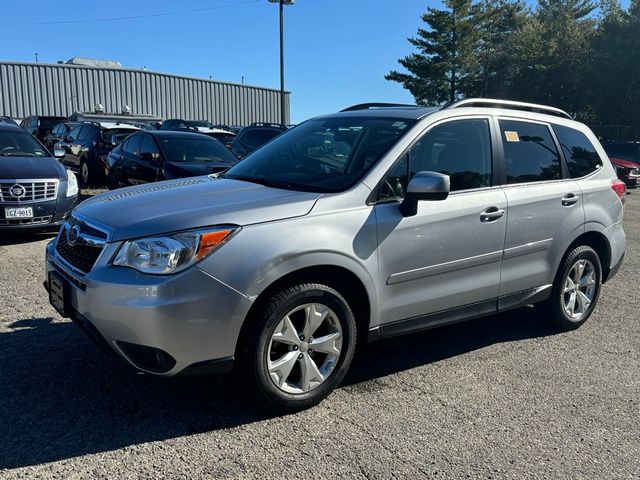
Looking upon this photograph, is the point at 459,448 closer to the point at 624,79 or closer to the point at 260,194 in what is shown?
the point at 260,194

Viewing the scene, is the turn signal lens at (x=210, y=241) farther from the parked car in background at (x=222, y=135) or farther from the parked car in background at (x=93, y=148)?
the parked car in background at (x=222, y=135)

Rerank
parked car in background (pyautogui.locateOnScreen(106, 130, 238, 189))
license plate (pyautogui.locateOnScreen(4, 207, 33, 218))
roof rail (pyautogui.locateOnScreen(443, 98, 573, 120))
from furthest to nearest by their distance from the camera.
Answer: parked car in background (pyautogui.locateOnScreen(106, 130, 238, 189)) < license plate (pyautogui.locateOnScreen(4, 207, 33, 218)) < roof rail (pyautogui.locateOnScreen(443, 98, 573, 120))

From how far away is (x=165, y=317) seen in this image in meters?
2.92

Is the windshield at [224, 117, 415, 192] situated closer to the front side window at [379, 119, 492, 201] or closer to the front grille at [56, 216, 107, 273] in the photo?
the front side window at [379, 119, 492, 201]

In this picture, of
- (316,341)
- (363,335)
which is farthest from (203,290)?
(363,335)

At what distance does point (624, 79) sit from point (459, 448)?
1457 inches

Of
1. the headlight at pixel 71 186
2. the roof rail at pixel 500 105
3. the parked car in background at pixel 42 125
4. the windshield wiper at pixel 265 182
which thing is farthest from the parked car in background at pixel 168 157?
the parked car in background at pixel 42 125

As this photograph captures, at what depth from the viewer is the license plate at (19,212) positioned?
24.5 feet

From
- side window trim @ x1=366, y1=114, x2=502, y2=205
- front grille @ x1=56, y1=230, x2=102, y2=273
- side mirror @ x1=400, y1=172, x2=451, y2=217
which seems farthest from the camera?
side window trim @ x1=366, y1=114, x2=502, y2=205

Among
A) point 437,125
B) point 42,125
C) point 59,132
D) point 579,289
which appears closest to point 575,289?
point 579,289

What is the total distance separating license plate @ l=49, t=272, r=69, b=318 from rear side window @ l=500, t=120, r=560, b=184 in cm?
313

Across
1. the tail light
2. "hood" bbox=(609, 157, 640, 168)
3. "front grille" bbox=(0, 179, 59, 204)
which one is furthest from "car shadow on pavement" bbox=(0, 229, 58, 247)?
"hood" bbox=(609, 157, 640, 168)

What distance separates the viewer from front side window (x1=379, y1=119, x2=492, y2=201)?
149 inches

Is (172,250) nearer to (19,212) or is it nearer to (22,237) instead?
(19,212)
